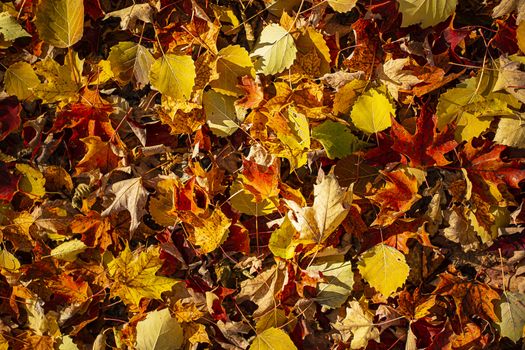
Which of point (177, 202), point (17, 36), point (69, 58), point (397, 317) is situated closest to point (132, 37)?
point (69, 58)

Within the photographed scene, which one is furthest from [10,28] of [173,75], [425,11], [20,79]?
[425,11]

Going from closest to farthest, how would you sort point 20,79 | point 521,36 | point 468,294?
point 521,36
point 468,294
point 20,79

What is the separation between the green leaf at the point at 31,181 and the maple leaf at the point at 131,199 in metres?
0.20

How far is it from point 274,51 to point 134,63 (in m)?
0.35

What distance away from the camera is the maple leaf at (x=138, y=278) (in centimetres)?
129

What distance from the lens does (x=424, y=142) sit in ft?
3.91

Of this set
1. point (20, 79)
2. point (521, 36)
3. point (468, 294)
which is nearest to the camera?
point (521, 36)

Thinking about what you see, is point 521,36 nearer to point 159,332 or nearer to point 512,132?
point 512,132

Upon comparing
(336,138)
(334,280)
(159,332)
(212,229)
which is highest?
(336,138)

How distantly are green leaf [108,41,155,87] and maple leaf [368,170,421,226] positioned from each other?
618 mm

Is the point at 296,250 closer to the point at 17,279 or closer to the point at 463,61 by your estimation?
the point at 463,61

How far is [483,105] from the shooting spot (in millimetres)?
1186

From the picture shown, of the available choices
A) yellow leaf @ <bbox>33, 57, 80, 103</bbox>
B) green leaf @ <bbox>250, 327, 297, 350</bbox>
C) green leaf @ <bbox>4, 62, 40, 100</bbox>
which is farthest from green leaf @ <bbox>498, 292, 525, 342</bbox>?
green leaf @ <bbox>4, 62, 40, 100</bbox>

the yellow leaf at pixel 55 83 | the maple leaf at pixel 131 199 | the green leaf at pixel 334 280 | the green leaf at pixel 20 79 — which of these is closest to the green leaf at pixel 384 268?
the green leaf at pixel 334 280
